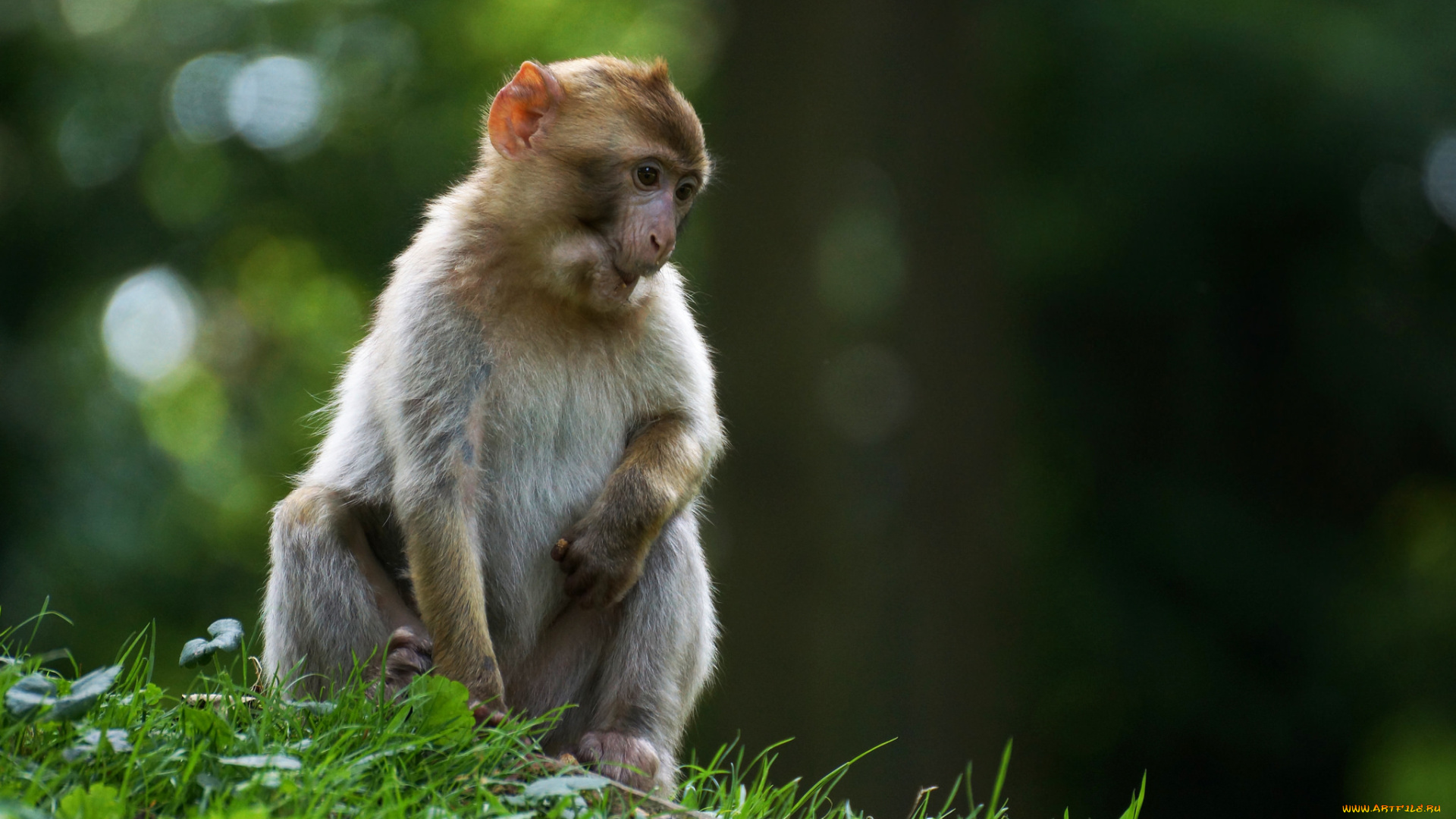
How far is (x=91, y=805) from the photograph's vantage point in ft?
11.8

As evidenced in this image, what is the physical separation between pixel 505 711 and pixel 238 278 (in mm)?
12601

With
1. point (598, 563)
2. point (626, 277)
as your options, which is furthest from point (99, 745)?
point (626, 277)

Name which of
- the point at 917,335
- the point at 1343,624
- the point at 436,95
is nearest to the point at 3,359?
the point at 436,95

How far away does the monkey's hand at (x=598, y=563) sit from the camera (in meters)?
5.01

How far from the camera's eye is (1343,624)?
13562mm

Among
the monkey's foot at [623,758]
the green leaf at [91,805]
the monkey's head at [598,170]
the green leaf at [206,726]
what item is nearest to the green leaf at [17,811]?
the green leaf at [91,805]

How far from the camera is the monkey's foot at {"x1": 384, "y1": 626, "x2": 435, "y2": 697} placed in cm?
484

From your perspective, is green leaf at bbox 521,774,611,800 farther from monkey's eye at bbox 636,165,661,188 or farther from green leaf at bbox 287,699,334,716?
monkey's eye at bbox 636,165,661,188

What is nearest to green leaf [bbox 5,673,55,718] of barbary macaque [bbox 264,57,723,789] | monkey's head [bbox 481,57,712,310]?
barbary macaque [bbox 264,57,723,789]

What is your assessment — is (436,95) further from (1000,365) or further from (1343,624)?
(1343,624)

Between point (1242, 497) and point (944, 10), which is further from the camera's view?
point (1242, 497)

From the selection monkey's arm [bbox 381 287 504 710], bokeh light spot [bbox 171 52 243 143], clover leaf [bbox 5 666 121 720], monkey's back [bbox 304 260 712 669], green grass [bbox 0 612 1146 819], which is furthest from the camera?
bokeh light spot [bbox 171 52 243 143]

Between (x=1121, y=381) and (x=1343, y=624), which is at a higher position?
(x=1121, y=381)

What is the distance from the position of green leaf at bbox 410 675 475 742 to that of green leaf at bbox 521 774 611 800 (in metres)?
0.28
